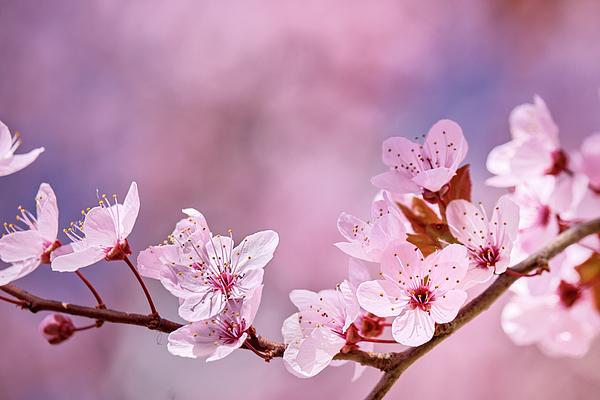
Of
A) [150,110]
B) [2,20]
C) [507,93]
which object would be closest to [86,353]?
[150,110]

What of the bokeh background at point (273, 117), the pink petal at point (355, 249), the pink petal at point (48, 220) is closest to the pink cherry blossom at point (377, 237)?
the pink petal at point (355, 249)

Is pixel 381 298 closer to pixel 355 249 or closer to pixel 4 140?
pixel 355 249

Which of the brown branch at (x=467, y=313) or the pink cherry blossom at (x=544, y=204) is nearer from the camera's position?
the brown branch at (x=467, y=313)

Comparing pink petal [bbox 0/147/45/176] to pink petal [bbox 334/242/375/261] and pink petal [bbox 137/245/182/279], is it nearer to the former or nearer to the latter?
pink petal [bbox 137/245/182/279]

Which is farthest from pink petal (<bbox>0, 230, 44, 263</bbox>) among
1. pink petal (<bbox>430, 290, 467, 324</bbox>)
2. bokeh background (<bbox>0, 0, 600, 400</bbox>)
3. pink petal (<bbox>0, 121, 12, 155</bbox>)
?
bokeh background (<bbox>0, 0, 600, 400</bbox>)

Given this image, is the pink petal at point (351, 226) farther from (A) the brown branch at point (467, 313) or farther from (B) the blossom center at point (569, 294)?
(B) the blossom center at point (569, 294)

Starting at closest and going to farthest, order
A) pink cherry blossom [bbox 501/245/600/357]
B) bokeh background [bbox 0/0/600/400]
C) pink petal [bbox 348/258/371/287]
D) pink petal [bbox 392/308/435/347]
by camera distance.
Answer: pink petal [bbox 392/308/435/347] < pink petal [bbox 348/258/371/287] < pink cherry blossom [bbox 501/245/600/357] < bokeh background [bbox 0/0/600/400]

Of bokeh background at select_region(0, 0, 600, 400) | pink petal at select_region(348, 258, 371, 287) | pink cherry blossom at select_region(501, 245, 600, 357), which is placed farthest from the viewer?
bokeh background at select_region(0, 0, 600, 400)
